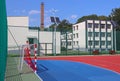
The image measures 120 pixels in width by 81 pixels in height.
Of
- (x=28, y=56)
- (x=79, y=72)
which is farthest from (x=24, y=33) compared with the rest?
(x=79, y=72)

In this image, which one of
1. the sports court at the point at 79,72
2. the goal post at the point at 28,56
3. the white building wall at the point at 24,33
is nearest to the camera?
the sports court at the point at 79,72

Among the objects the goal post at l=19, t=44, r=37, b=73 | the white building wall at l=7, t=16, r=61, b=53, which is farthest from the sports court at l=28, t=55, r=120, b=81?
the white building wall at l=7, t=16, r=61, b=53

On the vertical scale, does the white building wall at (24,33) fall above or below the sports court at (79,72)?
above

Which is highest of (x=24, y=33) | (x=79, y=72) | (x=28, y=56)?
(x=24, y=33)

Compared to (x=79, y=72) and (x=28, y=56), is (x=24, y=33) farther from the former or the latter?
(x=79, y=72)

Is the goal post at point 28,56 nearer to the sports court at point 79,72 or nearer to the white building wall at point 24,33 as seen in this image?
the sports court at point 79,72

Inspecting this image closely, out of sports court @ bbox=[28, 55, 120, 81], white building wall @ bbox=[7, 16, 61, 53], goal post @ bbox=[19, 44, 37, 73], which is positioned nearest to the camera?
sports court @ bbox=[28, 55, 120, 81]

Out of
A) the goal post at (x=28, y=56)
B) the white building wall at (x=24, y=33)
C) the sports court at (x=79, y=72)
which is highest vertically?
the white building wall at (x=24, y=33)

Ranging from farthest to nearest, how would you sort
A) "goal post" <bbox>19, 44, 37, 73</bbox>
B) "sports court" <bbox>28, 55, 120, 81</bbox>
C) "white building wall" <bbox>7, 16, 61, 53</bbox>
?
"white building wall" <bbox>7, 16, 61, 53</bbox> → "goal post" <bbox>19, 44, 37, 73</bbox> → "sports court" <bbox>28, 55, 120, 81</bbox>

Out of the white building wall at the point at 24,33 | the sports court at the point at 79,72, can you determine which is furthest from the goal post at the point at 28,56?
the white building wall at the point at 24,33

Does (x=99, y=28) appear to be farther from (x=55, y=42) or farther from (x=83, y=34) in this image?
(x=55, y=42)

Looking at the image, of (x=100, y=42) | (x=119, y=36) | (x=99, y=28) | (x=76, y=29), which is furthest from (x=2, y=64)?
(x=76, y=29)

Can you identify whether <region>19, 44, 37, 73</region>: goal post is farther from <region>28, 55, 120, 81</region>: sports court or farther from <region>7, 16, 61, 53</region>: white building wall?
<region>7, 16, 61, 53</region>: white building wall

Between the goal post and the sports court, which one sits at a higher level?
the goal post
